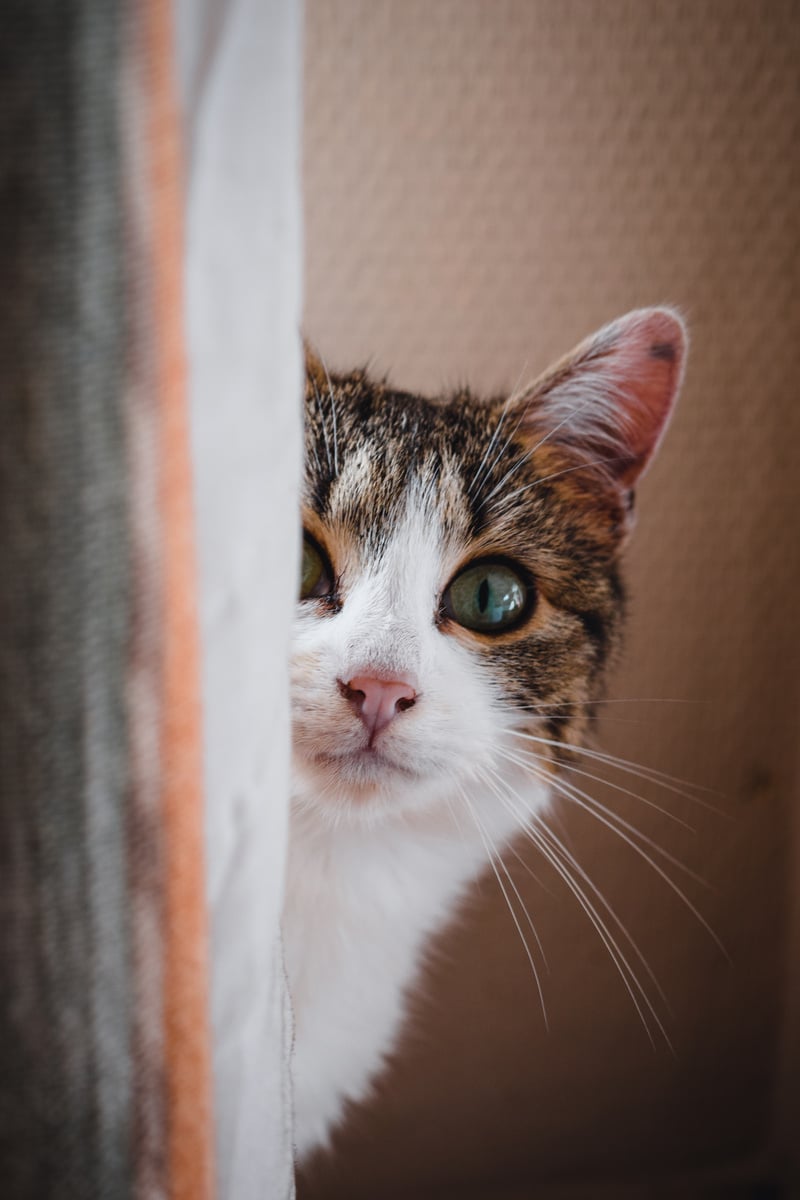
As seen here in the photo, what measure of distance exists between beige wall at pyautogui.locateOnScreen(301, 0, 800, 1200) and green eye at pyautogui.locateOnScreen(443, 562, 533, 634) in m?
0.23

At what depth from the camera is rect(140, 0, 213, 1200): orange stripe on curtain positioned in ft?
0.68

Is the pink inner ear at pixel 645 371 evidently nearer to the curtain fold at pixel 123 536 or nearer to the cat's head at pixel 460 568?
the cat's head at pixel 460 568

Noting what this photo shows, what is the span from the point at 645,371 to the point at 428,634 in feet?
0.87

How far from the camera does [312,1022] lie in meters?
0.59

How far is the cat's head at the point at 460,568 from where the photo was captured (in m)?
0.49

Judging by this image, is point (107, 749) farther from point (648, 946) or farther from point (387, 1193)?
point (387, 1193)

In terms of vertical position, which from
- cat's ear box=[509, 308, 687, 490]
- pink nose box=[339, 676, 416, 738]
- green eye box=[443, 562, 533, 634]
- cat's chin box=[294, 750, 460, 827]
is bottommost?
cat's chin box=[294, 750, 460, 827]

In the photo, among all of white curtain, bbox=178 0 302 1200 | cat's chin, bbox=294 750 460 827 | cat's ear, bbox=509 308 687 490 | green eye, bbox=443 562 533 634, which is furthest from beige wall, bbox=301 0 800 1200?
white curtain, bbox=178 0 302 1200

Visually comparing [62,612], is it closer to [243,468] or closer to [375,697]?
[243,468]

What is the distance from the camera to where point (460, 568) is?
578 mm

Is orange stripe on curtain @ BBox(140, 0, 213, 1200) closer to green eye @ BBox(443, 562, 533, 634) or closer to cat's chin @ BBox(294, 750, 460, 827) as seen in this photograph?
cat's chin @ BBox(294, 750, 460, 827)

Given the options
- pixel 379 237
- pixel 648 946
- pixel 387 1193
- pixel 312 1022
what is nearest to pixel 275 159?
pixel 379 237

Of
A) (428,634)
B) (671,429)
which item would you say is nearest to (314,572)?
(428,634)

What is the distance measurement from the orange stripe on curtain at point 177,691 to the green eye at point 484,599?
1.15 ft
